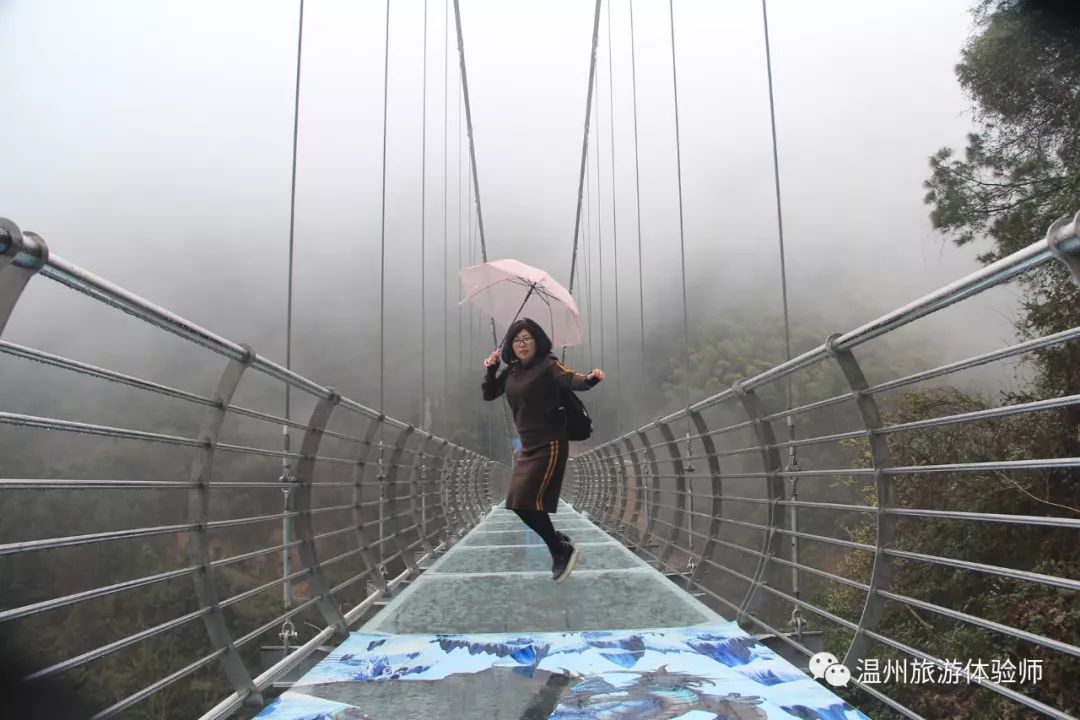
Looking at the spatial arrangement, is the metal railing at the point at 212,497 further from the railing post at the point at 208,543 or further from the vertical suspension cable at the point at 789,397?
the vertical suspension cable at the point at 789,397

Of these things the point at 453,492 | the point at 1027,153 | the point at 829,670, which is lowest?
the point at 829,670

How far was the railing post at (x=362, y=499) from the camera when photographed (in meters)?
3.07

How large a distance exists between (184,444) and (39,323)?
26811 millimetres

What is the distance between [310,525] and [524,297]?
2641mm

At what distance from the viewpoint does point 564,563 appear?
3129 millimetres

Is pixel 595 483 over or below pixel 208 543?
over

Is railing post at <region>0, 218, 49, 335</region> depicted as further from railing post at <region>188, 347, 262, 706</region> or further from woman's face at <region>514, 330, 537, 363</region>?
woman's face at <region>514, 330, 537, 363</region>

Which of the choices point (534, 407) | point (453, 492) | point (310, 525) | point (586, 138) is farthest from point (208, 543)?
point (586, 138)

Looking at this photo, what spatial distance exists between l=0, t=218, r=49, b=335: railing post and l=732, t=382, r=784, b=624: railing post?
6.73ft

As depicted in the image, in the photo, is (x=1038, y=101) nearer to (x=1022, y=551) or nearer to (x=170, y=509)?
(x=1022, y=551)

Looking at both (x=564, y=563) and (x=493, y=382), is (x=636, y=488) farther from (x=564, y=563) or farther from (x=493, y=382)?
(x=493, y=382)

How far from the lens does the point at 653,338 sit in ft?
94.8

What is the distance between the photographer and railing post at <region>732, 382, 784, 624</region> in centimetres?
250

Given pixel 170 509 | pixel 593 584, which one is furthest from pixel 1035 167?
pixel 170 509
